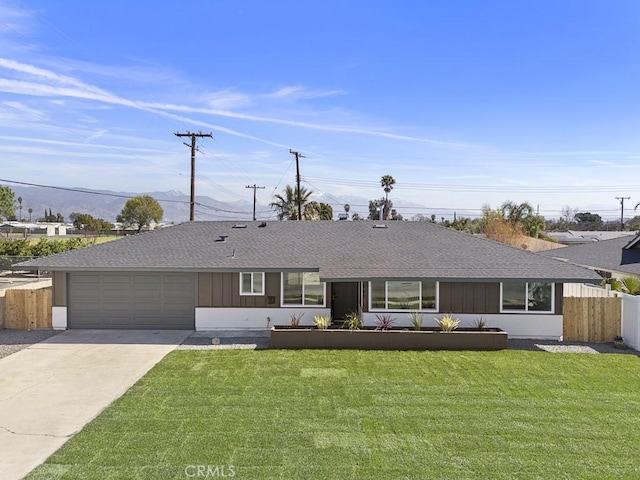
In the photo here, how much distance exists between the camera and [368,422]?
8.21m

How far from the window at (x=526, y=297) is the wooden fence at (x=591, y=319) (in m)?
0.69

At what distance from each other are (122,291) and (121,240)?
273cm

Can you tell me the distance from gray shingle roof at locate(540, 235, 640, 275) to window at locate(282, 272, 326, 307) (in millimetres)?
13165

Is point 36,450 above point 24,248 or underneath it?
underneath

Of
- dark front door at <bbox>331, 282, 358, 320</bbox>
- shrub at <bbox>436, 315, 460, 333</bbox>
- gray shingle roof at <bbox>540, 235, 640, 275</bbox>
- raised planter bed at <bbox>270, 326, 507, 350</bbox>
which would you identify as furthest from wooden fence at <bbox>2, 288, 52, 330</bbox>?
gray shingle roof at <bbox>540, 235, 640, 275</bbox>

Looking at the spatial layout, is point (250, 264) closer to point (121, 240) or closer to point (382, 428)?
point (121, 240)

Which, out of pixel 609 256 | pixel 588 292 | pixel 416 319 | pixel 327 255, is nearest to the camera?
pixel 416 319

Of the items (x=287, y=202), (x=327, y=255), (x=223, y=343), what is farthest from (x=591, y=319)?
(x=287, y=202)

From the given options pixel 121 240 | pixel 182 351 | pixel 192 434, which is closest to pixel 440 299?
pixel 182 351

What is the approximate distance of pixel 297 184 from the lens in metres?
37.4

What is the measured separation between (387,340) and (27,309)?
1220cm

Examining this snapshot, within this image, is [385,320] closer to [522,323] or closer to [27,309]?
[522,323]

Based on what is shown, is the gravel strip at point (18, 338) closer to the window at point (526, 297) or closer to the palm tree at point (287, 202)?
the window at point (526, 297)

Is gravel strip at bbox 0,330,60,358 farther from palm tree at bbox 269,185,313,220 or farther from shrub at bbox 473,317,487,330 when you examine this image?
palm tree at bbox 269,185,313,220
